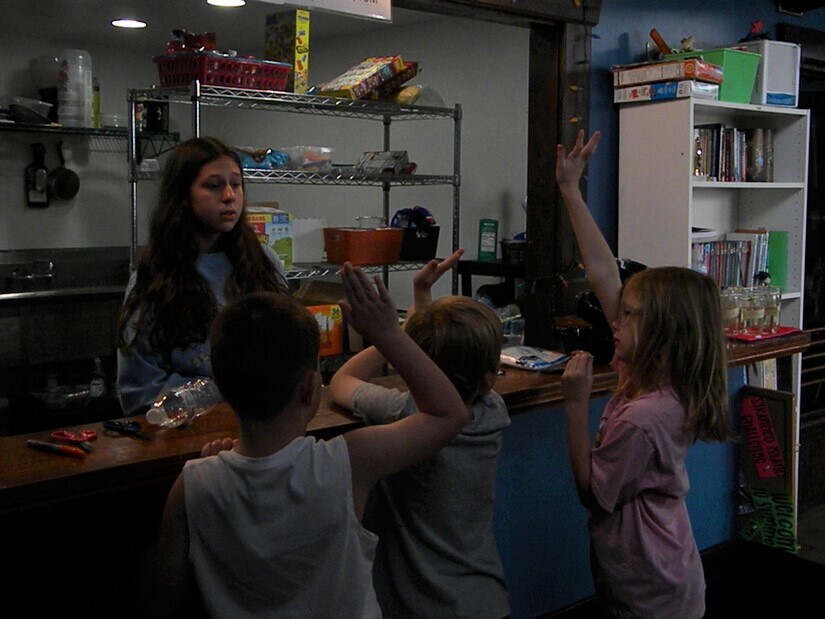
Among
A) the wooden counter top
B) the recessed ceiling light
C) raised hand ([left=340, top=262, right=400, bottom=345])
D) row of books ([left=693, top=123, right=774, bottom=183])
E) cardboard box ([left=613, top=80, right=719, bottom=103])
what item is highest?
the recessed ceiling light

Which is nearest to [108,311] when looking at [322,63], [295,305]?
[322,63]

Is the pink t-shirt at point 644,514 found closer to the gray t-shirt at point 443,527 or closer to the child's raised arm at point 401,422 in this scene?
the gray t-shirt at point 443,527

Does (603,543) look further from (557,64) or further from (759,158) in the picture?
(759,158)

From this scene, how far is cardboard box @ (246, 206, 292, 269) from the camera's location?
3113 mm

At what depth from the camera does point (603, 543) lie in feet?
6.23

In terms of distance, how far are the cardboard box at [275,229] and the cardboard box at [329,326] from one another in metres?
0.25

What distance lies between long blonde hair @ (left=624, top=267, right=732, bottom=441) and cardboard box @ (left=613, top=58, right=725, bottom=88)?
4.81 feet

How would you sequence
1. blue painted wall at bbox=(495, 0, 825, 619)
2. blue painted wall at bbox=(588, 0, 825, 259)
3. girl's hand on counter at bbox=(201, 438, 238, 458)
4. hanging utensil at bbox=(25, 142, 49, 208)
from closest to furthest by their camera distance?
girl's hand on counter at bbox=(201, 438, 238, 458) → blue painted wall at bbox=(495, 0, 825, 619) → blue painted wall at bbox=(588, 0, 825, 259) → hanging utensil at bbox=(25, 142, 49, 208)

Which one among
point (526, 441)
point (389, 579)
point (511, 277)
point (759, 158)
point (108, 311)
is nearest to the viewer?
point (389, 579)

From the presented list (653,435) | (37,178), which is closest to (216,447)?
(653,435)

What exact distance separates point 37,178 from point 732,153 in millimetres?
4034

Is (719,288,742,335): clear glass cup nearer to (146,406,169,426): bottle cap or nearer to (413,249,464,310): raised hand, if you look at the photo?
(413,249,464,310): raised hand

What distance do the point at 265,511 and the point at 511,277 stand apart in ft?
9.51

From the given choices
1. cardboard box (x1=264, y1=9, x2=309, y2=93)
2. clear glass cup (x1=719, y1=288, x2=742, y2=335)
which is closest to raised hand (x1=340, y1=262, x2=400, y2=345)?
clear glass cup (x1=719, y1=288, x2=742, y2=335)
